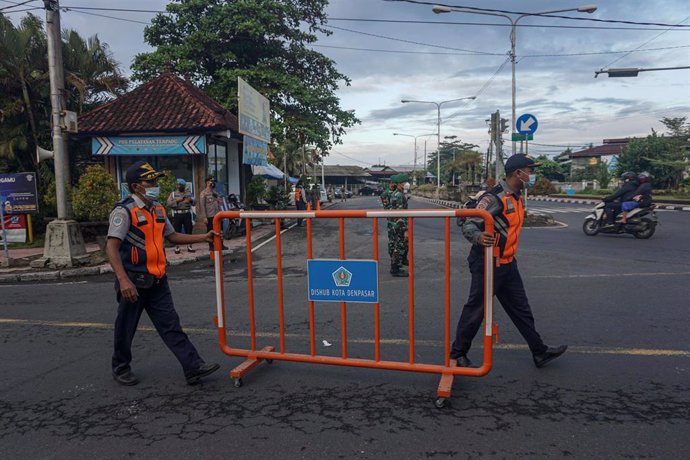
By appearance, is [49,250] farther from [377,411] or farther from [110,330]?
[377,411]

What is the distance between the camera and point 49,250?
1038 cm

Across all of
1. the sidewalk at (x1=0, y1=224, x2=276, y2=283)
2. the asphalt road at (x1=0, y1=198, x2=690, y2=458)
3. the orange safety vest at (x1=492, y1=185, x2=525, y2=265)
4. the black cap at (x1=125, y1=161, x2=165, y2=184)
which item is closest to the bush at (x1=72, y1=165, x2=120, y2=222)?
the sidewalk at (x1=0, y1=224, x2=276, y2=283)

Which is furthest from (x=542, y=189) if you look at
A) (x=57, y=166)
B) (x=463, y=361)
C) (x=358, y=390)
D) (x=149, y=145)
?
(x=358, y=390)

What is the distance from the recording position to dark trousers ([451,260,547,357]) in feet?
13.9

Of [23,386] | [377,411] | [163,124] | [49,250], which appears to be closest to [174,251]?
[49,250]

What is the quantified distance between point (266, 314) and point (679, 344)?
428cm

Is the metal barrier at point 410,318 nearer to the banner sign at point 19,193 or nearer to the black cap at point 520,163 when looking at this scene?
the black cap at point 520,163

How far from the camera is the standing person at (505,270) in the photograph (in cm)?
422

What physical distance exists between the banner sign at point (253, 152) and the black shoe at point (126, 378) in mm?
13588

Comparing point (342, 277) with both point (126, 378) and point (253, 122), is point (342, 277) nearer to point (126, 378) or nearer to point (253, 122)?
point (126, 378)

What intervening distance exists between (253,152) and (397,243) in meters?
10.7

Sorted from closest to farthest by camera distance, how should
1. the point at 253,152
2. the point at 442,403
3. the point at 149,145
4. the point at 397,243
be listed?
1. the point at 442,403
2. the point at 397,243
3. the point at 149,145
4. the point at 253,152

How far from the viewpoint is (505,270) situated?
430 cm

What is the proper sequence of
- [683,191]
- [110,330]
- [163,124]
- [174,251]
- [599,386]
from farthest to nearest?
[683,191] < [163,124] < [174,251] < [110,330] < [599,386]
